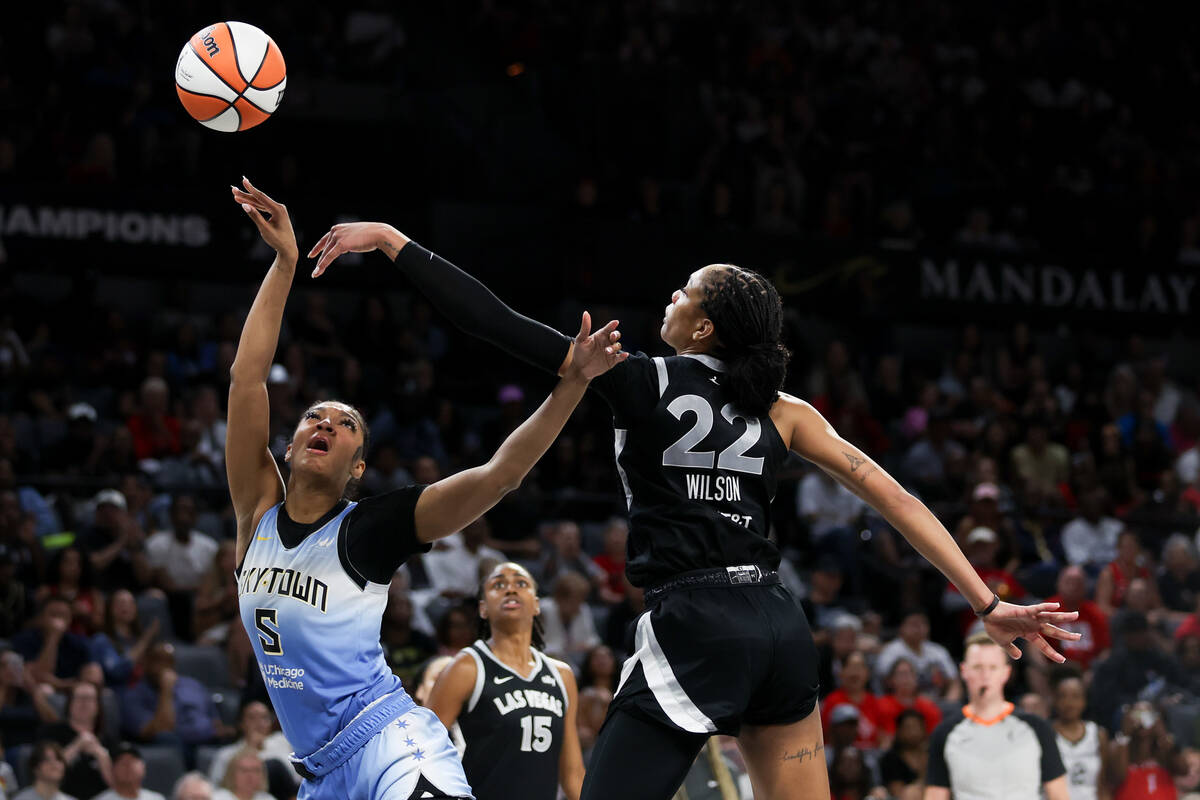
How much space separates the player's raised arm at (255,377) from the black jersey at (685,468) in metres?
1.20

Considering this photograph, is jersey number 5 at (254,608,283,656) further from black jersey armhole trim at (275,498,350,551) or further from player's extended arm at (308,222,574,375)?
player's extended arm at (308,222,574,375)

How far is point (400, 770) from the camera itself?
455cm

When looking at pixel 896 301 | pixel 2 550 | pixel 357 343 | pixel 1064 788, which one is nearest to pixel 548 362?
pixel 1064 788

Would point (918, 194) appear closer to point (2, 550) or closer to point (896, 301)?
point (896, 301)

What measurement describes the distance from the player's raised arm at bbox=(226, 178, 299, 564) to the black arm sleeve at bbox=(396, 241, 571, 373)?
791mm

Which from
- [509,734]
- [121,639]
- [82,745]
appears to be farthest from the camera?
[121,639]

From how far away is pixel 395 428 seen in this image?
43.9 feet

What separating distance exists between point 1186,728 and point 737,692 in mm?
7982

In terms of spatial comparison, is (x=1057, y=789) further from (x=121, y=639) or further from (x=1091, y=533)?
(x=1091, y=533)

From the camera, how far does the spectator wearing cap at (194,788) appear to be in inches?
343

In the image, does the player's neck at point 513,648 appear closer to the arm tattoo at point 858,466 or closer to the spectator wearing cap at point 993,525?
the arm tattoo at point 858,466

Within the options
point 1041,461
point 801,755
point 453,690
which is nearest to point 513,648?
point 453,690

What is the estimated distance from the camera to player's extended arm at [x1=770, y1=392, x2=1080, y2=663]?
440 centimetres

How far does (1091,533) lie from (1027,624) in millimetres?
9933
